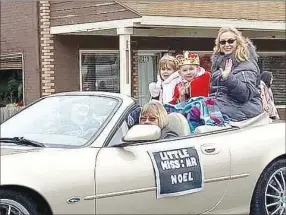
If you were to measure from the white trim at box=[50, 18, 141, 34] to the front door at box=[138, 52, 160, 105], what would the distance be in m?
2.79

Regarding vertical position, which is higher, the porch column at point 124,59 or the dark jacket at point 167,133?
the porch column at point 124,59

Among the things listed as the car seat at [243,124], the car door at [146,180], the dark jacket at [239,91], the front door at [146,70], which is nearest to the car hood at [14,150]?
the car door at [146,180]

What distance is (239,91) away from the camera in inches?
246

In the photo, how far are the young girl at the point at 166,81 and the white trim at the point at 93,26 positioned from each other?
20.6ft

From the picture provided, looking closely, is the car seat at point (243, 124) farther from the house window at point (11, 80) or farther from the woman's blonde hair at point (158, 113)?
the house window at point (11, 80)

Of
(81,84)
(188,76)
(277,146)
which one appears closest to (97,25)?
(81,84)

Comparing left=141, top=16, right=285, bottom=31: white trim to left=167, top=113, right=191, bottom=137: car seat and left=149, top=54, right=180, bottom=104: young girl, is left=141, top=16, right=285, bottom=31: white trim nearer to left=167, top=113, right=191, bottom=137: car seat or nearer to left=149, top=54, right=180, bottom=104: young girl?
left=149, top=54, right=180, bottom=104: young girl

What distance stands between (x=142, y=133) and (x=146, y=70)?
13.3m

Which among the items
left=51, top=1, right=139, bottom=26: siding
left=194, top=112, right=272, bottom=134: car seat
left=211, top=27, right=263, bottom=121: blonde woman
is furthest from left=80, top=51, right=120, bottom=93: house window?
left=194, top=112, right=272, bottom=134: car seat

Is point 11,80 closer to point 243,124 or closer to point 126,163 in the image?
point 243,124

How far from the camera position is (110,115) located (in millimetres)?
5578

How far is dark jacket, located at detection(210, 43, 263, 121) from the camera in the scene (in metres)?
6.27

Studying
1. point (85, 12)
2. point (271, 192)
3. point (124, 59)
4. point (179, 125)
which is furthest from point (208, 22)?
point (179, 125)

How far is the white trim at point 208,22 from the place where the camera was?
14.3 meters
